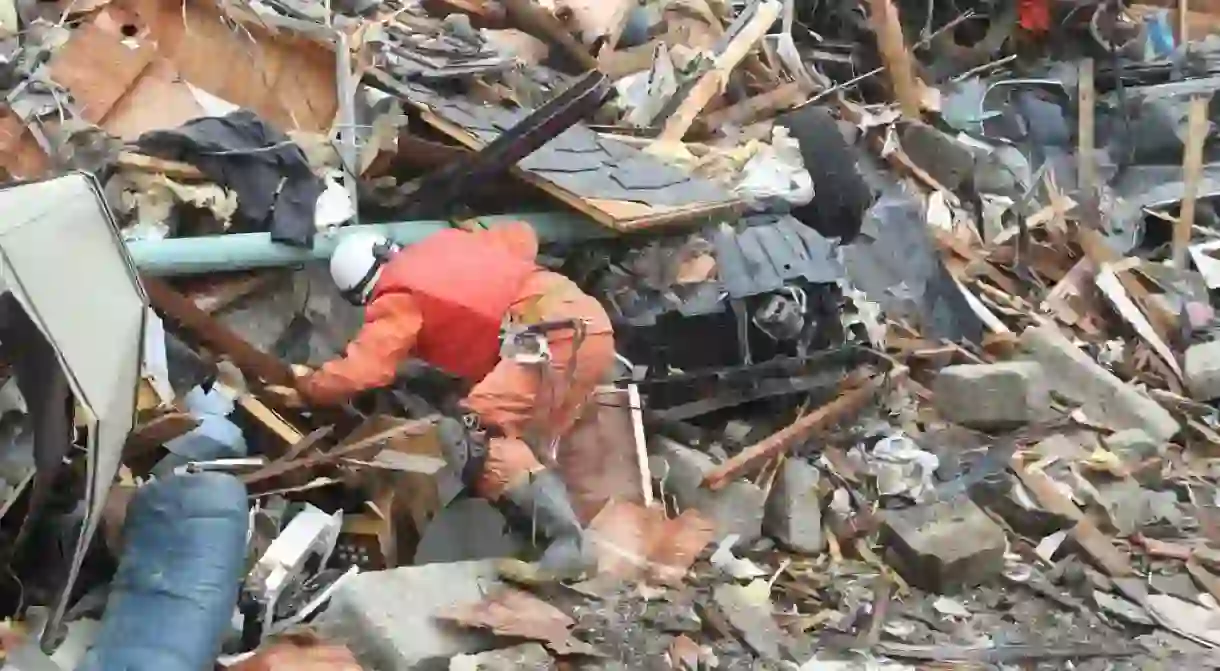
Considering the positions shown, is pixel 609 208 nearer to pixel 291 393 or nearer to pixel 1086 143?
pixel 291 393

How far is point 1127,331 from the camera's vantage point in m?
7.29

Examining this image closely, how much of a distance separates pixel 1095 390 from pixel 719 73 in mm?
2799

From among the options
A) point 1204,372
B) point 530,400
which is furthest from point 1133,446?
point 530,400

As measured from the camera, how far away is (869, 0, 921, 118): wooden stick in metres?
9.05

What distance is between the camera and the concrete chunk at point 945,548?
495 cm

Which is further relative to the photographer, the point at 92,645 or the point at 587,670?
the point at 587,670

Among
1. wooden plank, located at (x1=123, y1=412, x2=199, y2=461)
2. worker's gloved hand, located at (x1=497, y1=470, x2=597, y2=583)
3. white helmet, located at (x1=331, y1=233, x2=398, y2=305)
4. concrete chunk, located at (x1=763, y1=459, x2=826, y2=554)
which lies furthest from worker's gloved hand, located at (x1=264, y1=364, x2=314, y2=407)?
concrete chunk, located at (x1=763, y1=459, x2=826, y2=554)

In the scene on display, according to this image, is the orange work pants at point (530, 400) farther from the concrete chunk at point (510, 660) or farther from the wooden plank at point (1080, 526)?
the wooden plank at point (1080, 526)

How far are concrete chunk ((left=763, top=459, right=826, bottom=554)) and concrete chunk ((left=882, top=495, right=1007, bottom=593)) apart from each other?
0.96ft

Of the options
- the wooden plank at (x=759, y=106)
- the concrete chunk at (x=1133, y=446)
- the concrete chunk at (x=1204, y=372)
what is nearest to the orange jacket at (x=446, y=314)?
the wooden plank at (x=759, y=106)

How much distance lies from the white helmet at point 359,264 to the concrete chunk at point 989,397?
9.49 ft


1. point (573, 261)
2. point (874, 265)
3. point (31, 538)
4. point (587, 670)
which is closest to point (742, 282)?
point (573, 261)

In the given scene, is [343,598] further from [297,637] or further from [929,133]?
[929,133]

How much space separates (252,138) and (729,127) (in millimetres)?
2999
